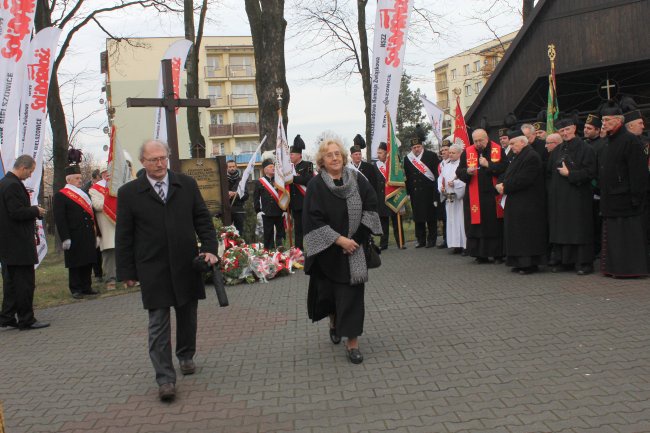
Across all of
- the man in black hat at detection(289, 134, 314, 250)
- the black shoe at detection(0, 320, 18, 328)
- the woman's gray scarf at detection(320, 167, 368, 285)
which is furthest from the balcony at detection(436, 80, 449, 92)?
the woman's gray scarf at detection(320, 167, 368, 285)

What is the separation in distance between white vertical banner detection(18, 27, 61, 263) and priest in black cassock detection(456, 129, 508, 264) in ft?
23.9

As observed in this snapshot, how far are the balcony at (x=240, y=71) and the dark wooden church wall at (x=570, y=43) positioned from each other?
216 ft

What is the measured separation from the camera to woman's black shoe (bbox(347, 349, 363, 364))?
227 inches

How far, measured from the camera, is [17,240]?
25.8 feet

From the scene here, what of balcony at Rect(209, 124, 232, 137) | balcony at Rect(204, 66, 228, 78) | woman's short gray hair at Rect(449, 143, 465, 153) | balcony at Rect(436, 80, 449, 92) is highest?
balcony at Rect(204, 66, 228, 78)

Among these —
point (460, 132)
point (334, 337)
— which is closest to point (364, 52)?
point (460, 132)

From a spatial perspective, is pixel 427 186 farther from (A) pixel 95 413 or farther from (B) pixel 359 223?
(A) pixel 95 413

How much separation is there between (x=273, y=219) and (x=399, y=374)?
795 cm

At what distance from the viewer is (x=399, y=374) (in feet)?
17.7

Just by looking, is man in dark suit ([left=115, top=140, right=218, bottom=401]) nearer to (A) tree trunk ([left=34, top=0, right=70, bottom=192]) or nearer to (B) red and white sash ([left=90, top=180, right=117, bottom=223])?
(B) red and white sash ([left=90, top=180, right=117, bottom=223])

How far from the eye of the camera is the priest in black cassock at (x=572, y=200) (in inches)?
350

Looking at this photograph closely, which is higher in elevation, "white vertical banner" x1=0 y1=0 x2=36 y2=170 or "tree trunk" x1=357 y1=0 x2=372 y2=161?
"tree trunk" x1=357 y1=0 x2=372 y2=161

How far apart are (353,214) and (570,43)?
410 inches

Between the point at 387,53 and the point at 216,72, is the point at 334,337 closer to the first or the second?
the point at 387,53
